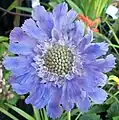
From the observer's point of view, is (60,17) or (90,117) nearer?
(60,17)

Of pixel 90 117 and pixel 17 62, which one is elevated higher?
pixel 17 62

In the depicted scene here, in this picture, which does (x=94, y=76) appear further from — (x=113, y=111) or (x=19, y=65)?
(x=113, y=111)

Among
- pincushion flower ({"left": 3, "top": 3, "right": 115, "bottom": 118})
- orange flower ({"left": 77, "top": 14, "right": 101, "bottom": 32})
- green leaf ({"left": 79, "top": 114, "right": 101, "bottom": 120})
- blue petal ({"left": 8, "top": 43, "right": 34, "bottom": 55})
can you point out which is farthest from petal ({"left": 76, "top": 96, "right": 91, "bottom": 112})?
orange flower ({"left": 77, "top": 14, "right": 101, "bottom": 32})

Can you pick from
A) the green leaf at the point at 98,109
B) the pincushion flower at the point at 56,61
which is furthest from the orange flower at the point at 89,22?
the pincushion flower at the point at 56,61

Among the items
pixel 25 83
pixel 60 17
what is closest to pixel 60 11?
pixel 60 17

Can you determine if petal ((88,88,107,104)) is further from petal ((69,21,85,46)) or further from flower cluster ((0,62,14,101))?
flower cluster ((0,62,14,101))

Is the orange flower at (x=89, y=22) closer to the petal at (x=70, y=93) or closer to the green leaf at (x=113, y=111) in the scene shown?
the green leaf at (x=113, y=111)

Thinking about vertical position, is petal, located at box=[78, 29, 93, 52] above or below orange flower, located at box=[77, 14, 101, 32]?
below
